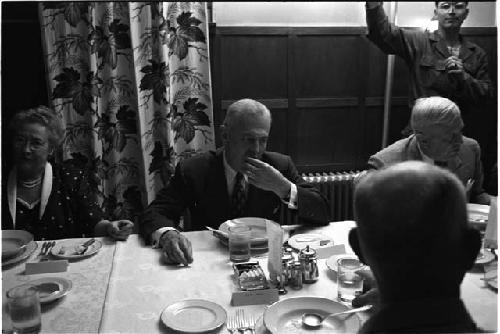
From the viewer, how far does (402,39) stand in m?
2.85

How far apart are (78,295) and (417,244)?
3.10 ft

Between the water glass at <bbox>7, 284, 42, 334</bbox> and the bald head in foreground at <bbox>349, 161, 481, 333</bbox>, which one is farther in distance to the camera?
the water glass at <bbox>7, 284, 42, 334</bbox>

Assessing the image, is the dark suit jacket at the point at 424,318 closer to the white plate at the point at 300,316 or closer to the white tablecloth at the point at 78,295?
the white plate at the point at 300,316

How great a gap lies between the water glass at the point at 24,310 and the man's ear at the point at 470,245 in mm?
884

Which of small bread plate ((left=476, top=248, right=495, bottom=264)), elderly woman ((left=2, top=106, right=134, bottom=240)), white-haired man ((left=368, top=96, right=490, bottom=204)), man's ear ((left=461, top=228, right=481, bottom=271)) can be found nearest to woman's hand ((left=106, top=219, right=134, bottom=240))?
elderly woman ((left=2, top=106, right=134, bottom=240))

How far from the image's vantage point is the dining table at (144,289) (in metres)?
1.15

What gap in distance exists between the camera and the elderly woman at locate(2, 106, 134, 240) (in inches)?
73.0

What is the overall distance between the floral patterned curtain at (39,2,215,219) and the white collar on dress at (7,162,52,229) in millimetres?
708

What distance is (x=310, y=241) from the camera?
1612 millimetres

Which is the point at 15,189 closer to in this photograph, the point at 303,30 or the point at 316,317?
the point at 316,317

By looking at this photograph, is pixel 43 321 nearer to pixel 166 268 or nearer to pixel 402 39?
pixel 166 268

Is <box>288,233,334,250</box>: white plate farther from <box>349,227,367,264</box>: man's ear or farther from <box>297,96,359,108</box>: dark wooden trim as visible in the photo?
<box>297,96,359,108</box>: dark wooden trim

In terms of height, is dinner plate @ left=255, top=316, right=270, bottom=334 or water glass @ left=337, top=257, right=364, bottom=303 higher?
water glass @ left=337, top=257, right=364, bottom=303

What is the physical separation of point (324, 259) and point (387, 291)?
806mm
